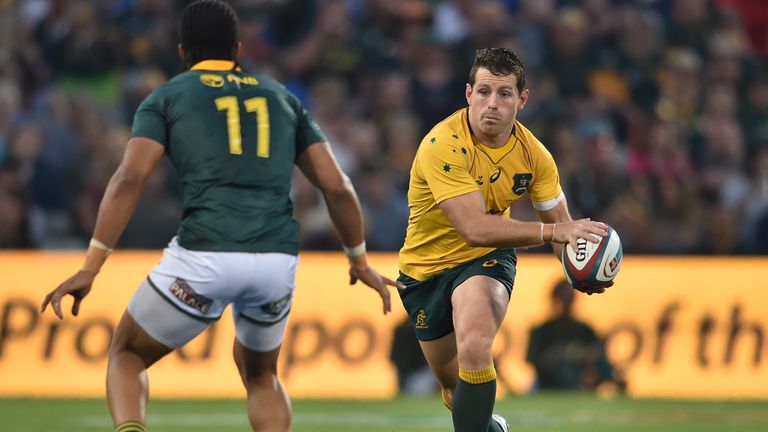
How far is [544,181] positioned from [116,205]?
2371 millimetres

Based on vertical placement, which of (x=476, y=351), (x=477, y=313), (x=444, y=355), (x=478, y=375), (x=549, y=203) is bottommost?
(x=444, y=355)

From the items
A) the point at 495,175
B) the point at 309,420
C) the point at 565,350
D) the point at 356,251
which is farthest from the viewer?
the point at 565,350

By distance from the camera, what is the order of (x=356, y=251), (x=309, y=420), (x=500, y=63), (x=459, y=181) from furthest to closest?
1. (x=309, y=420)
2. (x=500, y=63)
3. (x=459, y=181)
4. (x=356, y=251)

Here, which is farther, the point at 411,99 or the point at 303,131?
the point at 411,99

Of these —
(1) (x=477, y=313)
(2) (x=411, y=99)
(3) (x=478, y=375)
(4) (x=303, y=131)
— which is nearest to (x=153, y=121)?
(4) (x=303, y=131)

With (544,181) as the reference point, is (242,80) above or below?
above

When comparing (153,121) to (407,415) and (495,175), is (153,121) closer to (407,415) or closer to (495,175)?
(495,175)

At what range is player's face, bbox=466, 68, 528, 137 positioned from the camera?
22.8ft

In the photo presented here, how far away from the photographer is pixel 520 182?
7160 mm

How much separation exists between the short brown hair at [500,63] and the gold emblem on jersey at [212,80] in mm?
1526

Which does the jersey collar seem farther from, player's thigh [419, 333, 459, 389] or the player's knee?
player's thigh [419, 333, 459, 389]

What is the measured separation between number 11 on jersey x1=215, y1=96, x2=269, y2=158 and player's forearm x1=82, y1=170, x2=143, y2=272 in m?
0.43

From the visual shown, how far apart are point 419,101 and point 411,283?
310 inches

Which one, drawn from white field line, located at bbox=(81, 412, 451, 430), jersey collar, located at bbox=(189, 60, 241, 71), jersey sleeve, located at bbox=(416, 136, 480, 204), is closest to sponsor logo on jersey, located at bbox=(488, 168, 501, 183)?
jersey sleeve, located at bbox=(416, 136, 480, 204)
